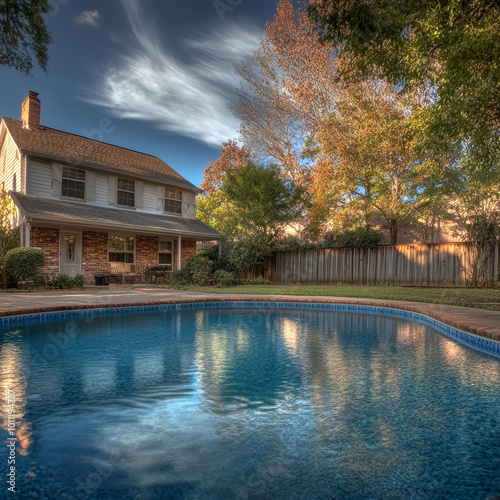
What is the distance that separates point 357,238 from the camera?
16.5 meters

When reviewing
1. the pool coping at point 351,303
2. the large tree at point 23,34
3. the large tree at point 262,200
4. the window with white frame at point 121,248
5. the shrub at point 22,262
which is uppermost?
the large tree at point 23,34

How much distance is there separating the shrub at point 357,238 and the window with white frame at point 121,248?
914cm

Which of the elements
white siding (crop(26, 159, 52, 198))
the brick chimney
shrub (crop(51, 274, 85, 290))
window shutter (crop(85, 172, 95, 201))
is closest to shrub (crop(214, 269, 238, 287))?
shrub (crop(51, 274, 85, 290))

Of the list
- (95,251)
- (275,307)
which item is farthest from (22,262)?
(275,307)

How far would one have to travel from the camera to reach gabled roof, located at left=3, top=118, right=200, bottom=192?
1404 cm

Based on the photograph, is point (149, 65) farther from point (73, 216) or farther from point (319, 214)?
point (319, 214)

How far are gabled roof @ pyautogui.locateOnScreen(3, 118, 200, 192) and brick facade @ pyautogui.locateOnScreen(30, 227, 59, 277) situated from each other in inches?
107

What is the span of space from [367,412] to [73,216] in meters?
12.3

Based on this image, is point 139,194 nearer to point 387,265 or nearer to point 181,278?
point 181,278

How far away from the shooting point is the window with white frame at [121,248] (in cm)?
1566

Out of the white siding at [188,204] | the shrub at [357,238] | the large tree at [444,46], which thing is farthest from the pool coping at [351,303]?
the white siding at [188,204]

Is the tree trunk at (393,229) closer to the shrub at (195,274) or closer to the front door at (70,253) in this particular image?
the shrub at (195,274)

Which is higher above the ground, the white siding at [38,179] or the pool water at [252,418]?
the white siding at [38,179]

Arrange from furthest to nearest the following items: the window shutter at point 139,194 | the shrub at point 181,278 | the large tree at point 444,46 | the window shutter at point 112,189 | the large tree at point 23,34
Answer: the window shutter at point 139,194 → the window shutter at point 112,189 → the shrub at point 181,278 → the large tree at point 23,34 → the large tree at point 444,46
